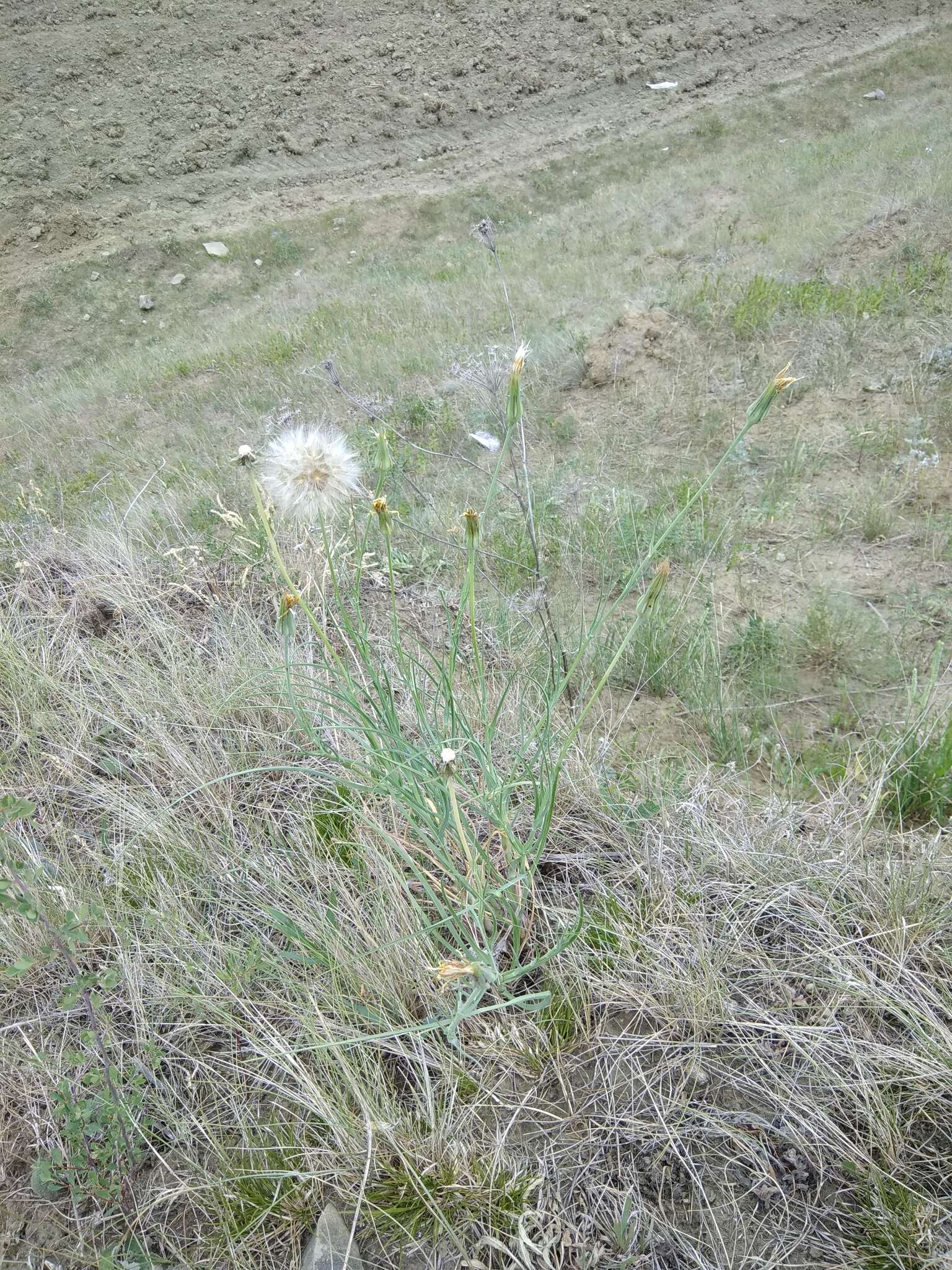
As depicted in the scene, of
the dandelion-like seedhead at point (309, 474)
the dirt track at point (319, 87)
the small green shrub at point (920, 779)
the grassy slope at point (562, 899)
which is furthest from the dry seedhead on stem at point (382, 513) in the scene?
the dirt track at point (319, 87)

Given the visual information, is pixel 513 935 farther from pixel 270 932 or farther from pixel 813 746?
pixel 813 746

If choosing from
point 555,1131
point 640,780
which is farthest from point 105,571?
point 555,1131

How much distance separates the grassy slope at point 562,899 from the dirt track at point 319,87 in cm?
1350

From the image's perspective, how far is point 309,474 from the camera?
1677 mm

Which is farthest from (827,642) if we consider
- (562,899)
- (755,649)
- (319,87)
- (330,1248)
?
(319,87)

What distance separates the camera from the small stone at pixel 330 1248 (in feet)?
4.15

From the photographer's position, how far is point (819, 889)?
5.50ft

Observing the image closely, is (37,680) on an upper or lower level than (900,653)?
upper

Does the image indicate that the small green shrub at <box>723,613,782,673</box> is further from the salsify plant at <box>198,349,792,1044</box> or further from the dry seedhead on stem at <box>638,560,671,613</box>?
the dry seedhead on stem at <box>638,560,671,613</box>

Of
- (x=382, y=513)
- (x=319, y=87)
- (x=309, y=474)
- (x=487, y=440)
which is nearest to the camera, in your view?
(x=382, y=513)

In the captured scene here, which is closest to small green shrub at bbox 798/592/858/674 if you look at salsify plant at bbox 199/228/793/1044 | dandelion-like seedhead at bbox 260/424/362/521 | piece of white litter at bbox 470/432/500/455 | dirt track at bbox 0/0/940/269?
salsify plant at bbox 199/228/793/1044

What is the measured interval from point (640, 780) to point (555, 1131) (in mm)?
867

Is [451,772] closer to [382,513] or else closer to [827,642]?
[382,513]

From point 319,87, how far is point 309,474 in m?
19.5
